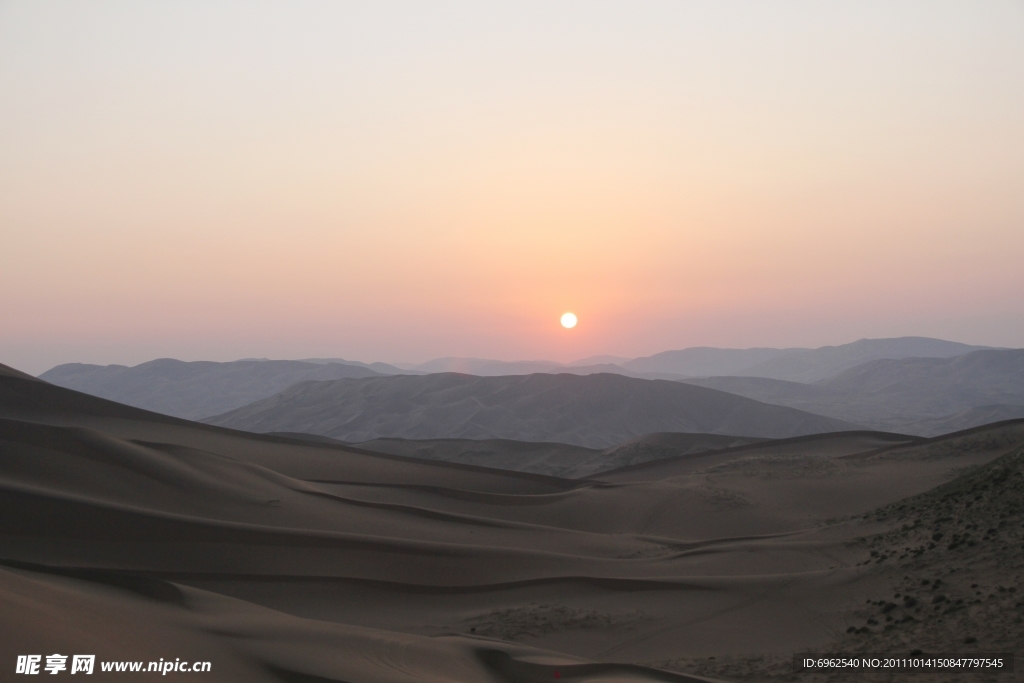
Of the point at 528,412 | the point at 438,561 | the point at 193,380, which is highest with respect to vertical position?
the point at 193,380

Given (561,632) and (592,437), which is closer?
(561,632)

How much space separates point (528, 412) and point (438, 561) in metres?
57.3

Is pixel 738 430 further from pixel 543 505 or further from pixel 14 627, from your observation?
pixel 14 627

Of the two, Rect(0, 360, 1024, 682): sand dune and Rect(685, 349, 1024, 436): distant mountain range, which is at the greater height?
Rect(0, 360, 1024, 682): sand dune

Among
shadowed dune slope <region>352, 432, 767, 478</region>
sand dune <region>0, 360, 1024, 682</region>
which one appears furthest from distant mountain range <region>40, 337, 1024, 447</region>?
sand dune <region>0, 360, 1024, 682</region>

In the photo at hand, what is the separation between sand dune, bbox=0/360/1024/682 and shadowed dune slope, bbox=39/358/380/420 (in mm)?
112248

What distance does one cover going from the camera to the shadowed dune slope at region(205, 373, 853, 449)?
69125 millimetres

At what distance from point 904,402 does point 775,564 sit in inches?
4159

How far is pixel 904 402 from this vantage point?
358 ft

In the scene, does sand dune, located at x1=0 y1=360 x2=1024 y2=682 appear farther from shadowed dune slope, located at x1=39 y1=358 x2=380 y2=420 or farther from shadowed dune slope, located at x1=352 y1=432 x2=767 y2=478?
shadowed dune slope, located at x1=39 y1=358 x2=380 y2=420

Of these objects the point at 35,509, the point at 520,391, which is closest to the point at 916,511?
the point at 35,509

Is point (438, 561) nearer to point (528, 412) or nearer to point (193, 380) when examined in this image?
point (528, 412)

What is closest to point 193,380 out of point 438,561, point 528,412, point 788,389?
point 528,412

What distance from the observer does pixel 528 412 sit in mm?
73562
